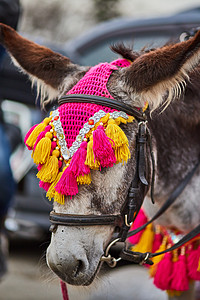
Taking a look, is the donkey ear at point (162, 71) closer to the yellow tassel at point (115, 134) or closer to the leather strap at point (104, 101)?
the leather strap at point (104, 101)

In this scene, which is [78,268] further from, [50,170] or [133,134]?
[133,134]

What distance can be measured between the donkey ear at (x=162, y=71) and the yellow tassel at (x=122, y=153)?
244 millimetres

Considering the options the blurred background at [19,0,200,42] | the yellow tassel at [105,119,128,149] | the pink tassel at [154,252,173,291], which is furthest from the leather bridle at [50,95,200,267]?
the blurred background at [19,0,200,42]

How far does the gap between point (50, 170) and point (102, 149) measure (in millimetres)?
235

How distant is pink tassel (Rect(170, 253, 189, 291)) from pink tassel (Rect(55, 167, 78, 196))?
88cm

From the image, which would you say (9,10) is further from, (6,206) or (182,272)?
(182,272)

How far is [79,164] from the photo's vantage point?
1.73 metres

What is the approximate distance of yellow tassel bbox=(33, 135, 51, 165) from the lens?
180cm

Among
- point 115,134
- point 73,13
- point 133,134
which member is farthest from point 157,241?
point 73,13

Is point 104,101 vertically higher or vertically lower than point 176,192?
higher

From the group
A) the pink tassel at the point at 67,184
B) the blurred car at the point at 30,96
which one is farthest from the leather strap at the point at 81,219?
the blurred car at the point at 30,96

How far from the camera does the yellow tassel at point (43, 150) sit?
1.80m

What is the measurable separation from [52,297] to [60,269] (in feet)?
10.3

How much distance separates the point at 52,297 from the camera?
469 centimetres
